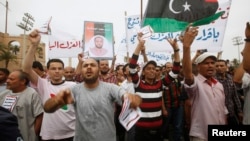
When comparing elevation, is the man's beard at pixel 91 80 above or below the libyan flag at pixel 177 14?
below

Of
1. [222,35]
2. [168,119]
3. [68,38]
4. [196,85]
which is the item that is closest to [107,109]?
[196,85]

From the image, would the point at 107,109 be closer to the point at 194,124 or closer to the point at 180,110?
the point at 194,124

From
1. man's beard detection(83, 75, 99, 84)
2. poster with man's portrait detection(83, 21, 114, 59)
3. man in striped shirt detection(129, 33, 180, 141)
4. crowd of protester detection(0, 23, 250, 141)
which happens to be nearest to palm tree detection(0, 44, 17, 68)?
poster with man's portrait detection(83, 21, 114, 59)

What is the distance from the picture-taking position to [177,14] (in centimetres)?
485

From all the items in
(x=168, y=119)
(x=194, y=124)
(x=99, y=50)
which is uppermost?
(x=99, y=50)

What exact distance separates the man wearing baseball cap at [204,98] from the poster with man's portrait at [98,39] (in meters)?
3.58

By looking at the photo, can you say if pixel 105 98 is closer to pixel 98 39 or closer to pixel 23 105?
pixel 23 105

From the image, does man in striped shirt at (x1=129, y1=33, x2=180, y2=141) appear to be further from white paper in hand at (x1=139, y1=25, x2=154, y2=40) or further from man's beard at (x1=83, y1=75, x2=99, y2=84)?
man's beard at (x1=83, y1=75, x2=99, y2=84)

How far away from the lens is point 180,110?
269 inches

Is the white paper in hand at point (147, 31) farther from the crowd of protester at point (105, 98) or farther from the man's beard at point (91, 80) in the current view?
the man's beard at point (91, 80)

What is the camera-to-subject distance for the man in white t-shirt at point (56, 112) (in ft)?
13.6

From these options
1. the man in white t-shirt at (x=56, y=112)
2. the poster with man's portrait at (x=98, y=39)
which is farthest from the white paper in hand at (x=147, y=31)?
the poster with man's portrait at (x=98, y=39)

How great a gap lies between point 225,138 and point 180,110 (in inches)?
165

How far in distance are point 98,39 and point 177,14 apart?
9.10 feet
